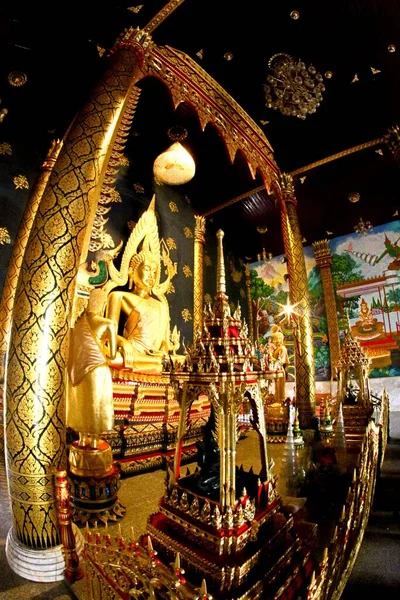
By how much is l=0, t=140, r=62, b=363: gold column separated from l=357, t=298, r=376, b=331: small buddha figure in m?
8.38

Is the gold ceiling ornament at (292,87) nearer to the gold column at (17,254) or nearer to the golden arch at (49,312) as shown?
the golden arch at (49,312)

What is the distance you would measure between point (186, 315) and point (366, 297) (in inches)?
211

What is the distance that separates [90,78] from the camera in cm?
434

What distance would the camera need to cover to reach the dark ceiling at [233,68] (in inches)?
148

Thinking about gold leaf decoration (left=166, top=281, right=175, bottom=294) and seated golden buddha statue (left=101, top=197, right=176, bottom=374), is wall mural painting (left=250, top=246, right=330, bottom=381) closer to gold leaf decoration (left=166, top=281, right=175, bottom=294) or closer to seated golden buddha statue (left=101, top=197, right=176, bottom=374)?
gold leaf decoration (left=166, top=281, right=175, bottom=294)

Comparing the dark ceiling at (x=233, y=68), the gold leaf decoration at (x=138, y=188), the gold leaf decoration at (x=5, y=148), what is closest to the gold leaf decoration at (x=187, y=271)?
the gold leaf decoration at (x=138, y=188)

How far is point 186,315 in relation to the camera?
23.5 feet

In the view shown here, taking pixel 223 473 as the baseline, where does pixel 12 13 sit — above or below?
above

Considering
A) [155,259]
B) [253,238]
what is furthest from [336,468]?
[253,238]

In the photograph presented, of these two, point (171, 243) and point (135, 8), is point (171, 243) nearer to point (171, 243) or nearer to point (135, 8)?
point (171, 243)

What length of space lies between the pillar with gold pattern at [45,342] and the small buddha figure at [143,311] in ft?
9.89

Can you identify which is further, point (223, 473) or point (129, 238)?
point (129, 238)

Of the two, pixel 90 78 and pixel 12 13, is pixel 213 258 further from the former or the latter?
pixel 12 13

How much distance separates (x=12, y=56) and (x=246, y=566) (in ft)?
18.8
